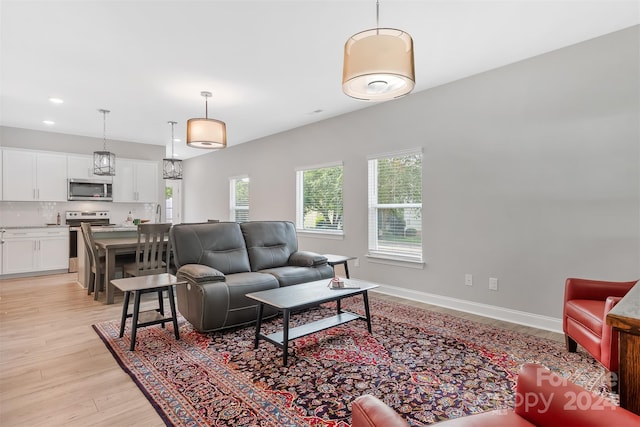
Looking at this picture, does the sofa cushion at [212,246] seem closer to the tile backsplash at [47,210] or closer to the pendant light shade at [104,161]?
the pendant light shade at [104,161]

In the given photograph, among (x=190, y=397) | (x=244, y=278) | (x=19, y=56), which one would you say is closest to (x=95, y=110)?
(x=19, y=56)

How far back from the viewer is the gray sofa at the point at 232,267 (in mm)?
3150

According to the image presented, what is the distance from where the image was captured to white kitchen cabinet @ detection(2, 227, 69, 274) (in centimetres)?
571

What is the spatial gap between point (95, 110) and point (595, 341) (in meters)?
6.41

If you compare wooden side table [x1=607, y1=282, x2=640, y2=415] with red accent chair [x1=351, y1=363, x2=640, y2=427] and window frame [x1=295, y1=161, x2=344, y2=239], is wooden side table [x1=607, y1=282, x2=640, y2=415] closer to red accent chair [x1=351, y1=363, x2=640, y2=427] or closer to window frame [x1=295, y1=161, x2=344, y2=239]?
red accent chair [x1=351, y1=363, x2=640, y2=427]

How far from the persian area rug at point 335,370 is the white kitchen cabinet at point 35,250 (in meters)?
3.81

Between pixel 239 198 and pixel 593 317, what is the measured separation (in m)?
6.81

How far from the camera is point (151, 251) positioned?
4.33m

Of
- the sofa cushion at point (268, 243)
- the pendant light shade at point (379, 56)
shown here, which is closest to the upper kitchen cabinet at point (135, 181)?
the sofa cushion at point (268, 243)

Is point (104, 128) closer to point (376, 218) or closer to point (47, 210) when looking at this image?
point (47, 210)

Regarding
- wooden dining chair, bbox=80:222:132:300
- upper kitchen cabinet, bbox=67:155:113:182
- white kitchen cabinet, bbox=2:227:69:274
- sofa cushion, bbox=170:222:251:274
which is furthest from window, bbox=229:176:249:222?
sofa cushion, bbox=170:222:251:274

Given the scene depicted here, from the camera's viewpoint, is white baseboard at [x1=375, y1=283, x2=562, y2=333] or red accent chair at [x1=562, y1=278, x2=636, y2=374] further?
white baseboard at [x1=375, y1=283, x2=562, y2=333]

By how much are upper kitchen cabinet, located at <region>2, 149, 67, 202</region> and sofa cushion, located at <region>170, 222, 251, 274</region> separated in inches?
173

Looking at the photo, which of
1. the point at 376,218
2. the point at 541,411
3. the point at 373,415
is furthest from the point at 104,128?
the point at 541,411
